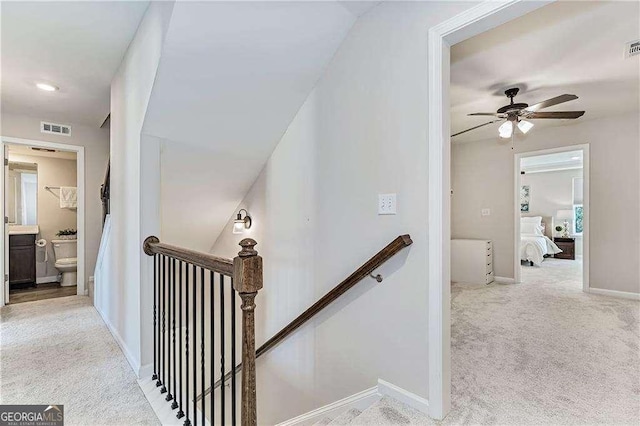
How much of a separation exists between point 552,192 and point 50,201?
11.1 m

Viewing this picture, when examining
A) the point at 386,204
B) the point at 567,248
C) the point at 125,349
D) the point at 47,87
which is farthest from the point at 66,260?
the point at 567,248

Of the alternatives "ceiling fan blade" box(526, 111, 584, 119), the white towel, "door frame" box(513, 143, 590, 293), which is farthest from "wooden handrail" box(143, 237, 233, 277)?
"door frame" box(513, 143, 590, 293)

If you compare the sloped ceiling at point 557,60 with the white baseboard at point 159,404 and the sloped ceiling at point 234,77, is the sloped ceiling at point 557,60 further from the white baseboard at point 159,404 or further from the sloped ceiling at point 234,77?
the white baseboard at point 159,404

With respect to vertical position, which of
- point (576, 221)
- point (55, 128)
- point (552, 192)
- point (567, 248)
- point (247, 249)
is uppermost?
point (55, 128)

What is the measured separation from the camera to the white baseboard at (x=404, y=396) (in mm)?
1584

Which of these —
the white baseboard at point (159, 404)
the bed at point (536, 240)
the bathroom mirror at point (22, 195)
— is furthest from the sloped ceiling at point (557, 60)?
the bathroom mirror at point (22, 195)

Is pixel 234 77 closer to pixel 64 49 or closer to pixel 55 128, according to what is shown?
pixel 64 49

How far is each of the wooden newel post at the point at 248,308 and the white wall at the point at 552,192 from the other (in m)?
9.24

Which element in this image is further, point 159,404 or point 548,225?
point 548,225

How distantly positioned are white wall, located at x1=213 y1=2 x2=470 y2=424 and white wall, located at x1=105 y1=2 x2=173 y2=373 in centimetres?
107

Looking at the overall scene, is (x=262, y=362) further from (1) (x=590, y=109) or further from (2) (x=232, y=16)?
(1) (x=590, y=109)

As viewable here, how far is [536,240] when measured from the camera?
22.2ft

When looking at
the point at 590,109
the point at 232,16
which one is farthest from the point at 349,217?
the point at 590,109

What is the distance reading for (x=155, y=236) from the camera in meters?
2.22
